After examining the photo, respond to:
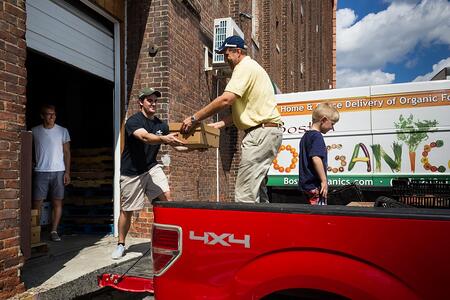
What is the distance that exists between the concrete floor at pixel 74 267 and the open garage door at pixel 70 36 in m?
2.49

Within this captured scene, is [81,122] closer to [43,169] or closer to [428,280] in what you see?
[43,169]

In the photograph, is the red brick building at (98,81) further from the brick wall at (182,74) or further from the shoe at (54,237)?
the shoe at (54,237)

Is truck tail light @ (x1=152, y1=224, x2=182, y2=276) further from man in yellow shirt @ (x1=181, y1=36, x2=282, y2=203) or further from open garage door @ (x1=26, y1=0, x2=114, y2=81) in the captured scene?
open garage door @ (x1=26, y1=0, x2=114, y2=81)

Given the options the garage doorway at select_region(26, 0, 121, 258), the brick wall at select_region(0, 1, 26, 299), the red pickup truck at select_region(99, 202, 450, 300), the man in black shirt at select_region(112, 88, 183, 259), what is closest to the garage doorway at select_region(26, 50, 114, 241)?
the garage doorway at select_region(26, 0, 121, 258)

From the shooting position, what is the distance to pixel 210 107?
3.32m

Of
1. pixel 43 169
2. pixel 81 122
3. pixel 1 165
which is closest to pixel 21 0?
pixel 1 165

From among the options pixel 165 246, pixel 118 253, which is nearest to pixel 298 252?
pixel 165 246

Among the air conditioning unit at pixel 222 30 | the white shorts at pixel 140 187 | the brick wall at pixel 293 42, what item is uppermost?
the brick wall at pixel 293 42

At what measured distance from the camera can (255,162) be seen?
345cm

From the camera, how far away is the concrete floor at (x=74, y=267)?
367 centimetres

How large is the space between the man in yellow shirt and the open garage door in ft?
8.34

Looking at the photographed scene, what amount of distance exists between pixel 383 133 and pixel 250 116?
4.69m

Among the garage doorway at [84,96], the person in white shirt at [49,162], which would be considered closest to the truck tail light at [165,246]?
the garage doorway at [84,96]

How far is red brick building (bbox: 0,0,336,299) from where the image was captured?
351 cm
